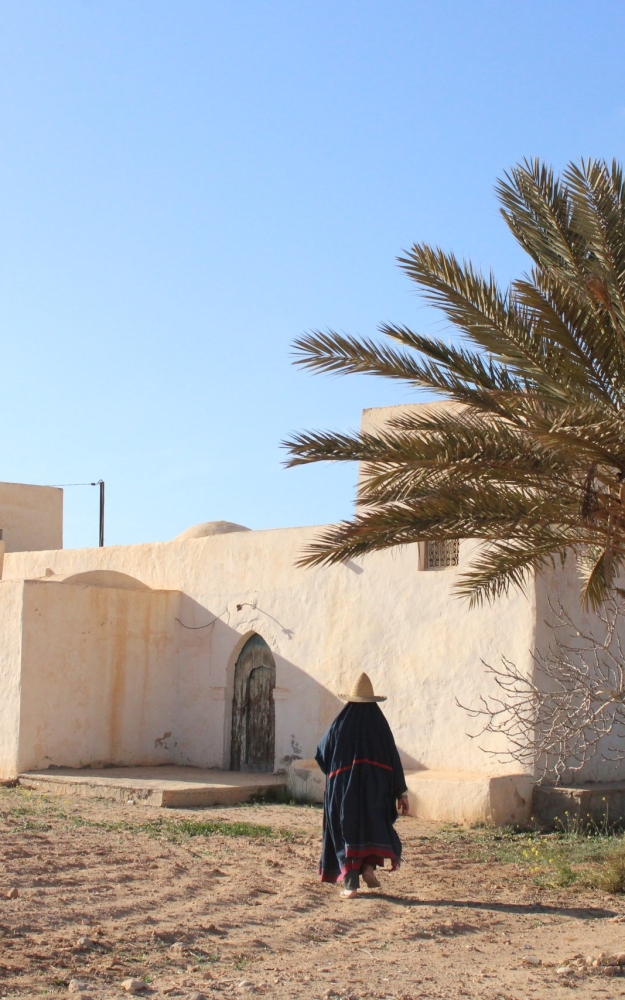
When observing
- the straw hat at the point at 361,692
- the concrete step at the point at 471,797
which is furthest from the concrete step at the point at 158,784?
the straw hat at the point at 361,692

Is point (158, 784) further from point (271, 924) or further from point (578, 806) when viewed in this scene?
point (271, 924)

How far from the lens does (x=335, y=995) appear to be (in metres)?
4.97

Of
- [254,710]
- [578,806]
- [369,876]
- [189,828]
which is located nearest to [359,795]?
[369,876]

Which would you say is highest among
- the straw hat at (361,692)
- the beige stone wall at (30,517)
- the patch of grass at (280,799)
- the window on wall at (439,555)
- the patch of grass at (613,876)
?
the beige stone wall at (30,517)

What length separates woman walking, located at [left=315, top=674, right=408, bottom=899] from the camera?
7.21 m

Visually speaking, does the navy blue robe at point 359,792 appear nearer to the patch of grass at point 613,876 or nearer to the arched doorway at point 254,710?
the patch of grass at point 613,876

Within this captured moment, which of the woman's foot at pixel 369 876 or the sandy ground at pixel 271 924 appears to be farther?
the woman's foot at pixel 369 876

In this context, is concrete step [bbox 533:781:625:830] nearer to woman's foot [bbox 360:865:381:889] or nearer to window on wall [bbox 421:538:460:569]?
window on wall [bbox 421:538:460:569]

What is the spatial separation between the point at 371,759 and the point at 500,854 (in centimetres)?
232

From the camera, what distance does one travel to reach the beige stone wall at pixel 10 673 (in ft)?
44.6

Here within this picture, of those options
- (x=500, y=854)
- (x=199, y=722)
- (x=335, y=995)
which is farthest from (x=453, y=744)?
(x=335, y=995)

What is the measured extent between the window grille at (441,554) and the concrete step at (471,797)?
2302 millimetres

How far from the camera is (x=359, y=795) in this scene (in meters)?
7.30

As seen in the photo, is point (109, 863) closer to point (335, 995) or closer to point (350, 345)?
point (335, 995)
